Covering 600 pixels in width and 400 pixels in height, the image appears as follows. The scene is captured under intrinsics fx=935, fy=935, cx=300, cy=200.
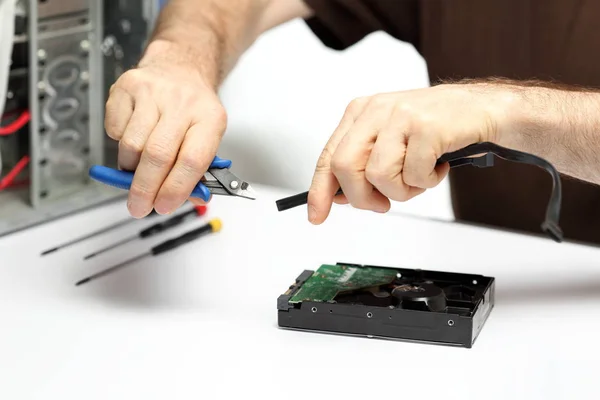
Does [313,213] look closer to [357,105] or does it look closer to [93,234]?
[357,105]

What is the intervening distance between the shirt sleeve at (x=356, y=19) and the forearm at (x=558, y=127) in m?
0.59

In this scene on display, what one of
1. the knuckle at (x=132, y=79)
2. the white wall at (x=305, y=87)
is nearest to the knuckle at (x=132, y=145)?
the knuckle at (x=132, y=79)

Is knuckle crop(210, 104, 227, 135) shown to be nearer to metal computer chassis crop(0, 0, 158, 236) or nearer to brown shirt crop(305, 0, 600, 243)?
metal computer chassis crop(0, 0, 158, 236)

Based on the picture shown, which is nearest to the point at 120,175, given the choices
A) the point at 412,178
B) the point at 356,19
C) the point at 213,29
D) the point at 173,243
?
the point at 173,243

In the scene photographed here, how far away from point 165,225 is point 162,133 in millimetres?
316

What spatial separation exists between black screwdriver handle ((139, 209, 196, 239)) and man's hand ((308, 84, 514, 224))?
0.38 m

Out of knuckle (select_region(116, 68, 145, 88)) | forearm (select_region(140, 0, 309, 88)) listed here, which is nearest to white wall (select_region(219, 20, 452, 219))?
forearm (select_region(140, 0, 309, 88))

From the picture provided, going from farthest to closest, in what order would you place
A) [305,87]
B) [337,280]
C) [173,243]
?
[305,87], [173,243], [337,280]

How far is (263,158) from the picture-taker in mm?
1634

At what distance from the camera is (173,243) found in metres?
1.27

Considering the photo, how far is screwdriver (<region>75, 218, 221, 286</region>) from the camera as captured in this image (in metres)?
1.20

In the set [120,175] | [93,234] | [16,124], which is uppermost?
[120,175]

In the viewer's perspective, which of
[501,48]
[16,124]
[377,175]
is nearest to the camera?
[377,175]

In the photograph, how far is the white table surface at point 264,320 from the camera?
92 cm
